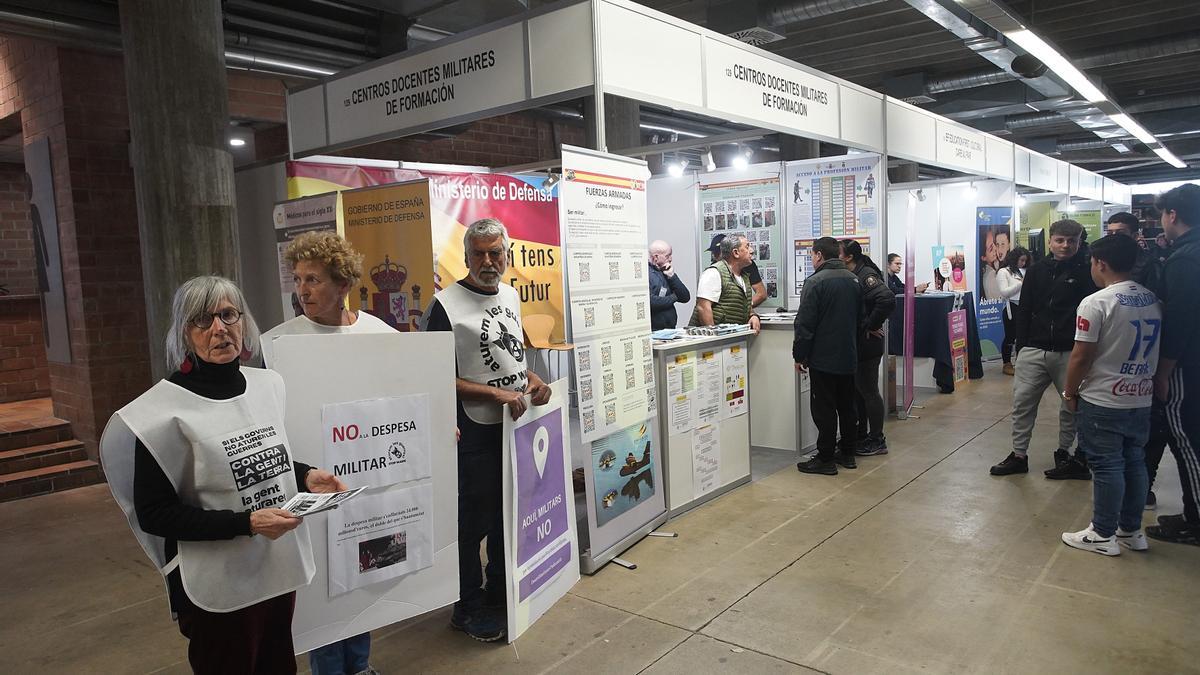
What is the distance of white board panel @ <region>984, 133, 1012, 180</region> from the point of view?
817 cm

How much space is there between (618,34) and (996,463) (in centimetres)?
377

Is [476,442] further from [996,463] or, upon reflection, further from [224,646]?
[996,463]

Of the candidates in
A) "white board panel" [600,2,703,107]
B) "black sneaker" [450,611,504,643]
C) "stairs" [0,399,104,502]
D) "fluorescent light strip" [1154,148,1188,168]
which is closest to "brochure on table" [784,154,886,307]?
"white board panel" [600,2,703,107]

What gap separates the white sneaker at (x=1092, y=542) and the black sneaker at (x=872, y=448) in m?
1.74

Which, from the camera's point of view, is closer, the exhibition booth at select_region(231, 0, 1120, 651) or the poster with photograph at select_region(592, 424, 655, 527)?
the exhibition booth at select_region(231, 0, 1120, 651)

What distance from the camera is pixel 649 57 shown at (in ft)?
11.7

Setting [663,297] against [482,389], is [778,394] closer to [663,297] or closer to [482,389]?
[663,297]

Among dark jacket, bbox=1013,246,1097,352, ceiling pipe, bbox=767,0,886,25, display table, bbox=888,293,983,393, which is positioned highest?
ceiling pipe, bbox=767,0,886,25

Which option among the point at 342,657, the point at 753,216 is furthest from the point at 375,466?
the point at 753,216

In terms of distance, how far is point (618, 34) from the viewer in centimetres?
337

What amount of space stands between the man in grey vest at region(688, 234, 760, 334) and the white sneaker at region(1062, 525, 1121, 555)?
88.2 inches

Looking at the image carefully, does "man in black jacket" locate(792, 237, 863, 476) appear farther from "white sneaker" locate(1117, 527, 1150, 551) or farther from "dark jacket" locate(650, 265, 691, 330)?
"white sneaker" locate(1117, 527, 1150, 551)

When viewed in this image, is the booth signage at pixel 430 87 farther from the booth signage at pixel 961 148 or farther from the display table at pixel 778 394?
the booth signage at pixel 961 148

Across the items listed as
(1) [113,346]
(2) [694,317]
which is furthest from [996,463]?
(1) [113,346]
